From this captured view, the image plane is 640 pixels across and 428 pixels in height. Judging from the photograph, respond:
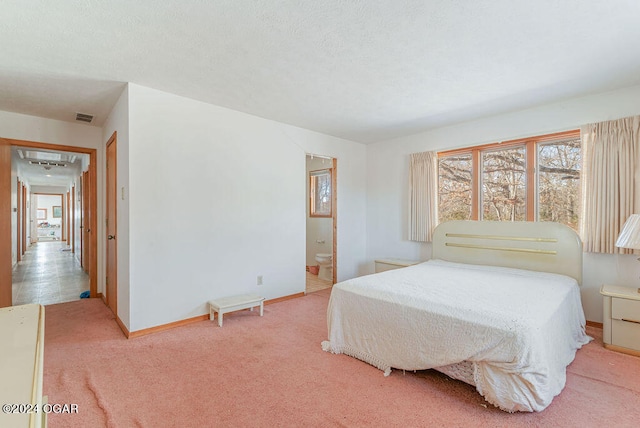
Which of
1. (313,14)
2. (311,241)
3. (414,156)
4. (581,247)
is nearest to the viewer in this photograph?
(313,14)

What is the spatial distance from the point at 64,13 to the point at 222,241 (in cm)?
246

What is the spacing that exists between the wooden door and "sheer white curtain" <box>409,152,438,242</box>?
13.3 feet

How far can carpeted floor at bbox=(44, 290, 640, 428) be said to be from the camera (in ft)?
6.07

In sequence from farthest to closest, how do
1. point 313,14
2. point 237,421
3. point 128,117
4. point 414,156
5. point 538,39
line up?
point 414,156 → point 128,117 → point 538,39 → point 313,14 → point 237,421

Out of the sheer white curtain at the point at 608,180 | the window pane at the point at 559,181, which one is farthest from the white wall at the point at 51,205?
the sheer white curtain at the point at 608,180

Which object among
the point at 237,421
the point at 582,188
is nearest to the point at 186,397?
the point at 237,421

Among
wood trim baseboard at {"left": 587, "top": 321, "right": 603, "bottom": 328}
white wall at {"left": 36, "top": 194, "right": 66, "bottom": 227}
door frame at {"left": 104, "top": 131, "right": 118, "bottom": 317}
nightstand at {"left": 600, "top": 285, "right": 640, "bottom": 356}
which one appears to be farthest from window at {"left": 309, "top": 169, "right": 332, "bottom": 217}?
white wall at {"left": 36, "top": 194, "right": 66, "bottom": 227}

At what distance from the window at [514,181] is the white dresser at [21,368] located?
14.8ft

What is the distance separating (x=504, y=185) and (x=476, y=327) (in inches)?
108

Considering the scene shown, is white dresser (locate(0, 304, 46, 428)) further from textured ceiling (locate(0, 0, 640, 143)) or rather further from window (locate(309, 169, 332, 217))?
A: window (locate(309, 169, 332, 217))

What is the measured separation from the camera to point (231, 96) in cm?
335

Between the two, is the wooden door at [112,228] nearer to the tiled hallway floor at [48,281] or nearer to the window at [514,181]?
the tiled hallway floor at [48,281]

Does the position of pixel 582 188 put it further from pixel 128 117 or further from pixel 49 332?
pixel 49 332

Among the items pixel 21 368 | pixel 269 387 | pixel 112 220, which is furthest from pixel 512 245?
pixel 112 220
